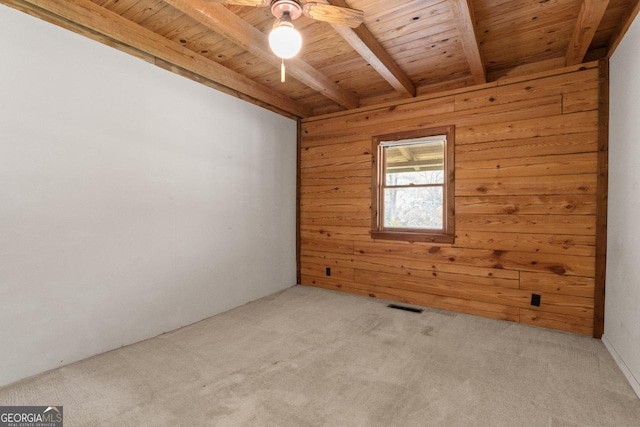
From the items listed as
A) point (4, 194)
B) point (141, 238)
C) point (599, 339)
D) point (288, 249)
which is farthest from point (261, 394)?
point (599, 339)

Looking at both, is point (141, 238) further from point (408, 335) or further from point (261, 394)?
point (408, 335)

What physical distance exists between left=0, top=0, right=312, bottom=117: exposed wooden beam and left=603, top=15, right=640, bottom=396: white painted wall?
333 centimetres

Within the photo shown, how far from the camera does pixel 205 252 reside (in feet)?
10.2

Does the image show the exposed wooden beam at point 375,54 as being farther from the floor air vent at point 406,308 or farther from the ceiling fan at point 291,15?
the floor air vent at point 406,308

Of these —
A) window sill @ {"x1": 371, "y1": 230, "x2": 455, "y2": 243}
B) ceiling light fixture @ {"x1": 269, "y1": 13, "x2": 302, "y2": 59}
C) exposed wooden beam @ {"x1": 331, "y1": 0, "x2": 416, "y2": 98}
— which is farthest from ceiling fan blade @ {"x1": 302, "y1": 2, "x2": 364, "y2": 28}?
→ window sill @ {"x1": 371, "y1": 230, "x2": 455, "y2": 243}

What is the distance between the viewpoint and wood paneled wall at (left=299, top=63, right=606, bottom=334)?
8.86 feet

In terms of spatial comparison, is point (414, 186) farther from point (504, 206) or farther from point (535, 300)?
point (535, 300)

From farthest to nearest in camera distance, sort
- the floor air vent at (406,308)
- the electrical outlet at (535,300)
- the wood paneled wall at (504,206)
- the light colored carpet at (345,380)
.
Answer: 1. the floor air vent at (406,308)
2. the electrical outlet at (535,300)
3. the wood paneled wall at (504,206)
4. the light colored carpet at (345,380)

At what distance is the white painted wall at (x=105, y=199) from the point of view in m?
1.95

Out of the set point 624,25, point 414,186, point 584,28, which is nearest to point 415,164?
point 414,186

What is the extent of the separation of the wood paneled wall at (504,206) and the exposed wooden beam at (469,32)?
1.16ft

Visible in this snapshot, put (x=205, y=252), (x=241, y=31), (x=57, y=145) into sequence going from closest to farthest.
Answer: (x=57, y=145), (x=241, y=31), (x=205, y=252)

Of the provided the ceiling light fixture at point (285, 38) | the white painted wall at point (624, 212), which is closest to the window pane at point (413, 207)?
the white painted wall at point (624, 212)

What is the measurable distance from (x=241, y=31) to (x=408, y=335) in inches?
115
